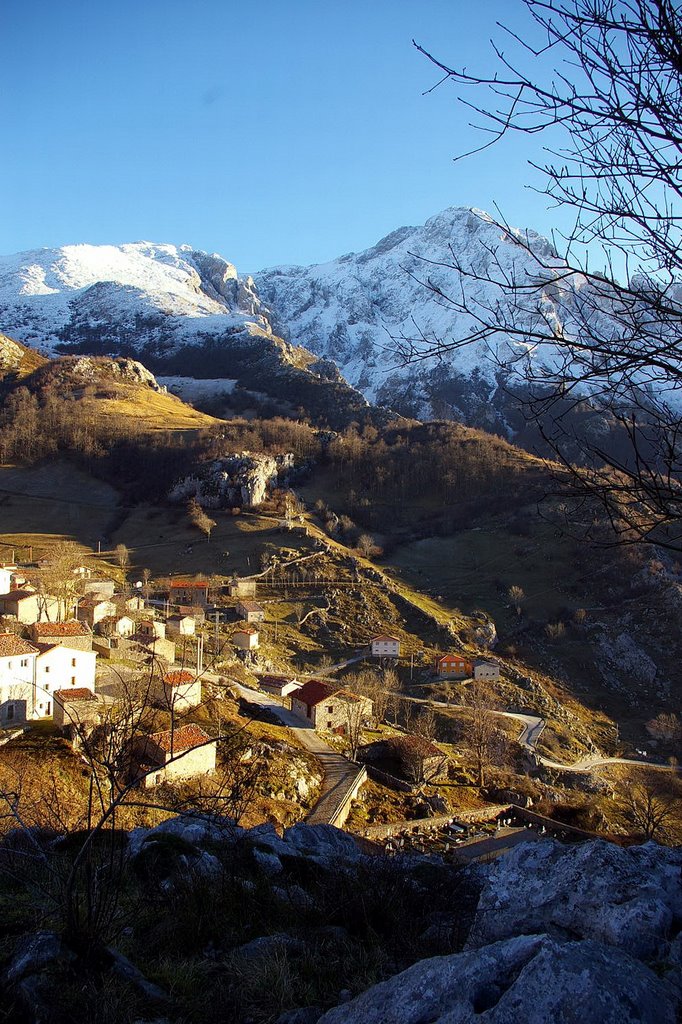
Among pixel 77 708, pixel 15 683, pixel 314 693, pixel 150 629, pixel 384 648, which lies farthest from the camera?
pixel 384 648

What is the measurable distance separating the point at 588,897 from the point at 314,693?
79.8 feet

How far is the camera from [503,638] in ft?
159

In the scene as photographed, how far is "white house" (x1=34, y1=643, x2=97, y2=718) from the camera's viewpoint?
67.2 ft

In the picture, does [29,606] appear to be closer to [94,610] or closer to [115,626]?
[94,610]

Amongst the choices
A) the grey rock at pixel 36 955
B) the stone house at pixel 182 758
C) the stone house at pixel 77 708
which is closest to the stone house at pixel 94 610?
the stone house at pixel 77 708

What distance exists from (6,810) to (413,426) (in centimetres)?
9235

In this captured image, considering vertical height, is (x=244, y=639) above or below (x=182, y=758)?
below

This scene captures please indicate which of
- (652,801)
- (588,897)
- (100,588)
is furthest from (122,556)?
(588,897)

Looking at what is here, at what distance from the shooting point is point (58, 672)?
2131cm

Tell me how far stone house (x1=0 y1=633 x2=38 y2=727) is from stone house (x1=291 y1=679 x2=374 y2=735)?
36.9 ft

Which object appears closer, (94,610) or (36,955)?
(36,955)

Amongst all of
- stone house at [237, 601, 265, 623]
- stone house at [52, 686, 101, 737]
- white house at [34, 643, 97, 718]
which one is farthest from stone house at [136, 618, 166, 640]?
stone house at [52, 686, 101, 737]

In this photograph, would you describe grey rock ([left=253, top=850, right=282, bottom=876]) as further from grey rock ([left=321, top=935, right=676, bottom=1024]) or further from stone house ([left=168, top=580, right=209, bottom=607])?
stone house ([left=168, top=580, right=209, bottom=607])

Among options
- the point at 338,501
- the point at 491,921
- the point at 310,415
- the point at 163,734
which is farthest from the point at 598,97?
the point at 310,415
